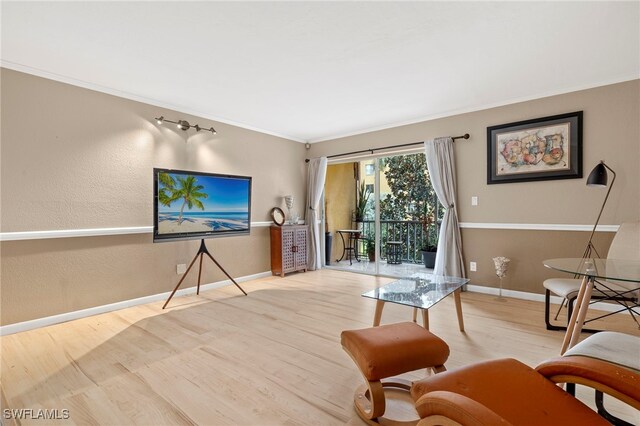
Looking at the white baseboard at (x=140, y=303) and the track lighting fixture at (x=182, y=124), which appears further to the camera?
the track lighting fixture at (x=182, y=124)

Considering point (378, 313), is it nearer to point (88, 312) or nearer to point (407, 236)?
point (88, 312)

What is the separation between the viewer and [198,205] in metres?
3.76

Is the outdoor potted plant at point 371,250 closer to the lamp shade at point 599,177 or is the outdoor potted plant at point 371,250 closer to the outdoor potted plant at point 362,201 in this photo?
the outdoor potted plant at point 362,201

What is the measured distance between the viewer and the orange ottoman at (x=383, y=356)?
59.9 inches

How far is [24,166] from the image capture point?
281 centimetres

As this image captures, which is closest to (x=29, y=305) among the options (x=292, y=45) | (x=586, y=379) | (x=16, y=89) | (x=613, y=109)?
(x=16, y=89)

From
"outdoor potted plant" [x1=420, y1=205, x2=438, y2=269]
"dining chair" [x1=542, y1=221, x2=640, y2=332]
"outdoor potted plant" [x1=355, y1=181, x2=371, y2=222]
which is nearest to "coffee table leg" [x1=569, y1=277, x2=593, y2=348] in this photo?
"dining chair" [x1=542, y1=221, x2=640, y2=332]

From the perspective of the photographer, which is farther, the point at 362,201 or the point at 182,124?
the point at 362,201

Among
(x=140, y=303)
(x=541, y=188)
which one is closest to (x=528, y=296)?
(x=541, y=188)

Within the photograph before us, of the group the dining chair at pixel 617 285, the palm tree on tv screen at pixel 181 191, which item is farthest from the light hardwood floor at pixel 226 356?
the palm tree on tv screen at pixel 181 191

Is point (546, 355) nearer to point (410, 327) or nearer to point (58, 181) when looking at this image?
A: point (410, 327)

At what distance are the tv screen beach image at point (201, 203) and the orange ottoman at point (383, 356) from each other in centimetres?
263

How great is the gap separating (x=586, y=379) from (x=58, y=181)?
4.18 metres

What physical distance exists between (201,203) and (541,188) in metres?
4.14
